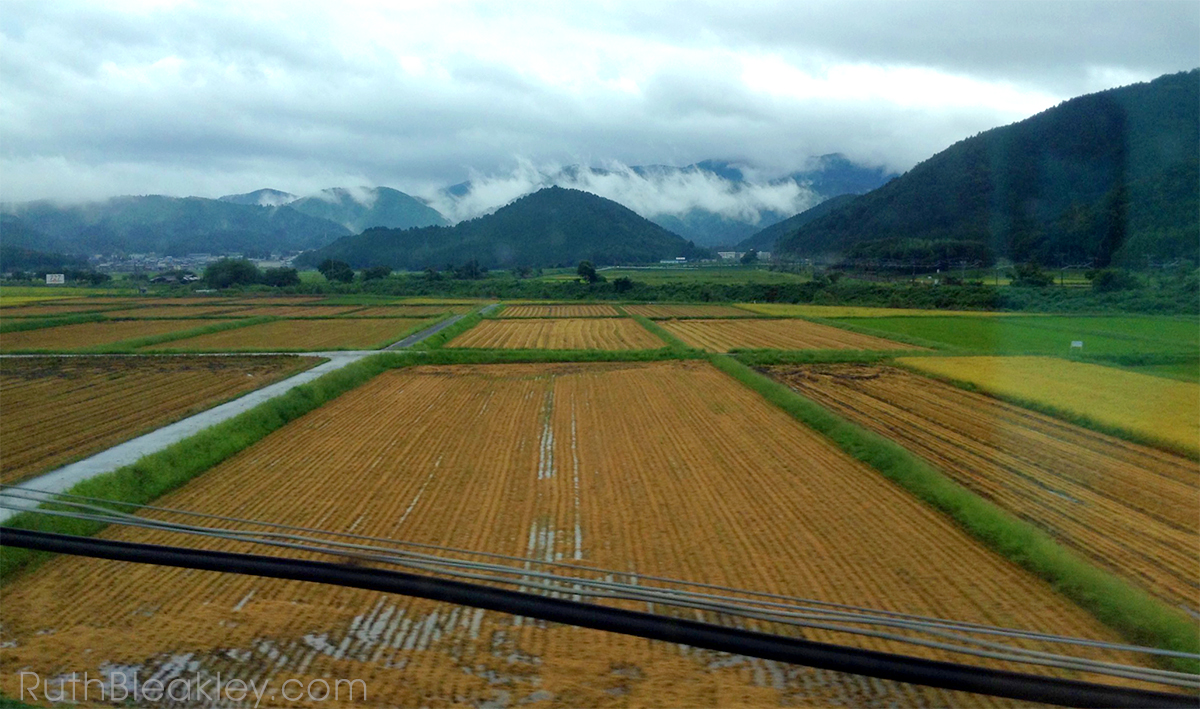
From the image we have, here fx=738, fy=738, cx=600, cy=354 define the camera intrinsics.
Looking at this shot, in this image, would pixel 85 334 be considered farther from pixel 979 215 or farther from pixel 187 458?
pixel 979 215

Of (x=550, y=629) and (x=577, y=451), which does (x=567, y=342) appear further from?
(x=550, y=629)

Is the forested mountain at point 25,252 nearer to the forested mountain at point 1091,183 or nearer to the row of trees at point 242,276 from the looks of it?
the row of trees at point 242,276

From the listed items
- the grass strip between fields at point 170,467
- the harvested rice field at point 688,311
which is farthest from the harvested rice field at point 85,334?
the harvested rice field at point 688,311

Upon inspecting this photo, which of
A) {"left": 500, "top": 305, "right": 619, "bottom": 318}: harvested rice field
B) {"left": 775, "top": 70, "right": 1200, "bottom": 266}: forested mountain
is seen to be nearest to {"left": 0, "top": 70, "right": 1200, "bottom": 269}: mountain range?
{"left": 775, "top": 70, "right": 1200, "bottom": 266}: forested mountain

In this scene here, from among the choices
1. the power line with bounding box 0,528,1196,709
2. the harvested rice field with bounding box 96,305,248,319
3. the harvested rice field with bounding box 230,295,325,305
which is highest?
the harvested rice field with bounding box 230,295,325,305

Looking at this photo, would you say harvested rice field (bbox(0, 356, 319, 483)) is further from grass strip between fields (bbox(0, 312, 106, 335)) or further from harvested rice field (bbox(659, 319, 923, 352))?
harvested rice field (bbox(659, 319, 923, 352))

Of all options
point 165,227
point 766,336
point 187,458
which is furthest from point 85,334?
point 165,227
